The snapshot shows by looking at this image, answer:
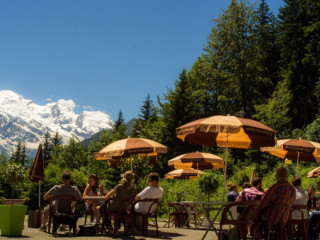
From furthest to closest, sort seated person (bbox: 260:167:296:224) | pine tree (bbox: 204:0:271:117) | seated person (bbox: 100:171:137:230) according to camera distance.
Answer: pine tree (bbox: 204:0:271:117) → seated person (bbox: 100:171:137:230) → seated person (bbox: 260:167:296:224)

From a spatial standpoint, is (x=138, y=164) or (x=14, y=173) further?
(x=138, y=164)

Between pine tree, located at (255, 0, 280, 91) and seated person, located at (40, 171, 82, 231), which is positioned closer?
seated person, located at (40, 171, 82, 231)

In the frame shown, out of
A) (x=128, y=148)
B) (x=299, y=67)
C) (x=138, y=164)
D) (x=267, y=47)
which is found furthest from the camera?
(x=267, y=47)

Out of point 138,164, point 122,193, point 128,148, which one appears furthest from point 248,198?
point 138,164

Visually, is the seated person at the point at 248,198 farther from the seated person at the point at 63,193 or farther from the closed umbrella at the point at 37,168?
the closed umbrella at the point at 37,168

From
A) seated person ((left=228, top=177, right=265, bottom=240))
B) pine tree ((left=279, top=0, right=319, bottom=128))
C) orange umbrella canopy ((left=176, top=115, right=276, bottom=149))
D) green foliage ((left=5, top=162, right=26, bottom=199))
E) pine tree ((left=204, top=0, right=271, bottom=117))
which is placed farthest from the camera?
pine tree ((left=204, top=0, right=271, bottom=117))

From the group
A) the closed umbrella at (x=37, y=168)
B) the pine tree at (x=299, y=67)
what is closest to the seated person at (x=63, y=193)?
the closed umbrella at (x=37, y=168)

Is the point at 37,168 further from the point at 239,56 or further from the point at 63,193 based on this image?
the point at 239,56

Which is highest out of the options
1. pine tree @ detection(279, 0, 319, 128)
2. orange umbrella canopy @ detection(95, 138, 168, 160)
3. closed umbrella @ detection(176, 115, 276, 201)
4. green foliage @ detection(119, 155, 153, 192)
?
pine tree @ detection(279, 0, 319, 128)

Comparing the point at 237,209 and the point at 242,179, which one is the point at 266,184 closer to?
the point at 242,179

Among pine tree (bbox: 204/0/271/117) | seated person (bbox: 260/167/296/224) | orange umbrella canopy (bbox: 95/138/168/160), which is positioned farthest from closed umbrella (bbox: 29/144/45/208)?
pine tree (bbox: 204/0/271/117)

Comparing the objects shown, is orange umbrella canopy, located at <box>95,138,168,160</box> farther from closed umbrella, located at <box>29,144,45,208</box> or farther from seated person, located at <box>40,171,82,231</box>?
seated person, located at <box>40,171,82,231</box>

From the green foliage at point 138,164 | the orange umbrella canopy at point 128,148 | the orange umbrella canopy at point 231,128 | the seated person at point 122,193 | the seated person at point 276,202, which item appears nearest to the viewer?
the seated person at point 276,202

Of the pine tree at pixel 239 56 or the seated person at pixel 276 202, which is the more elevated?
the pine tree at pixel 239 56
